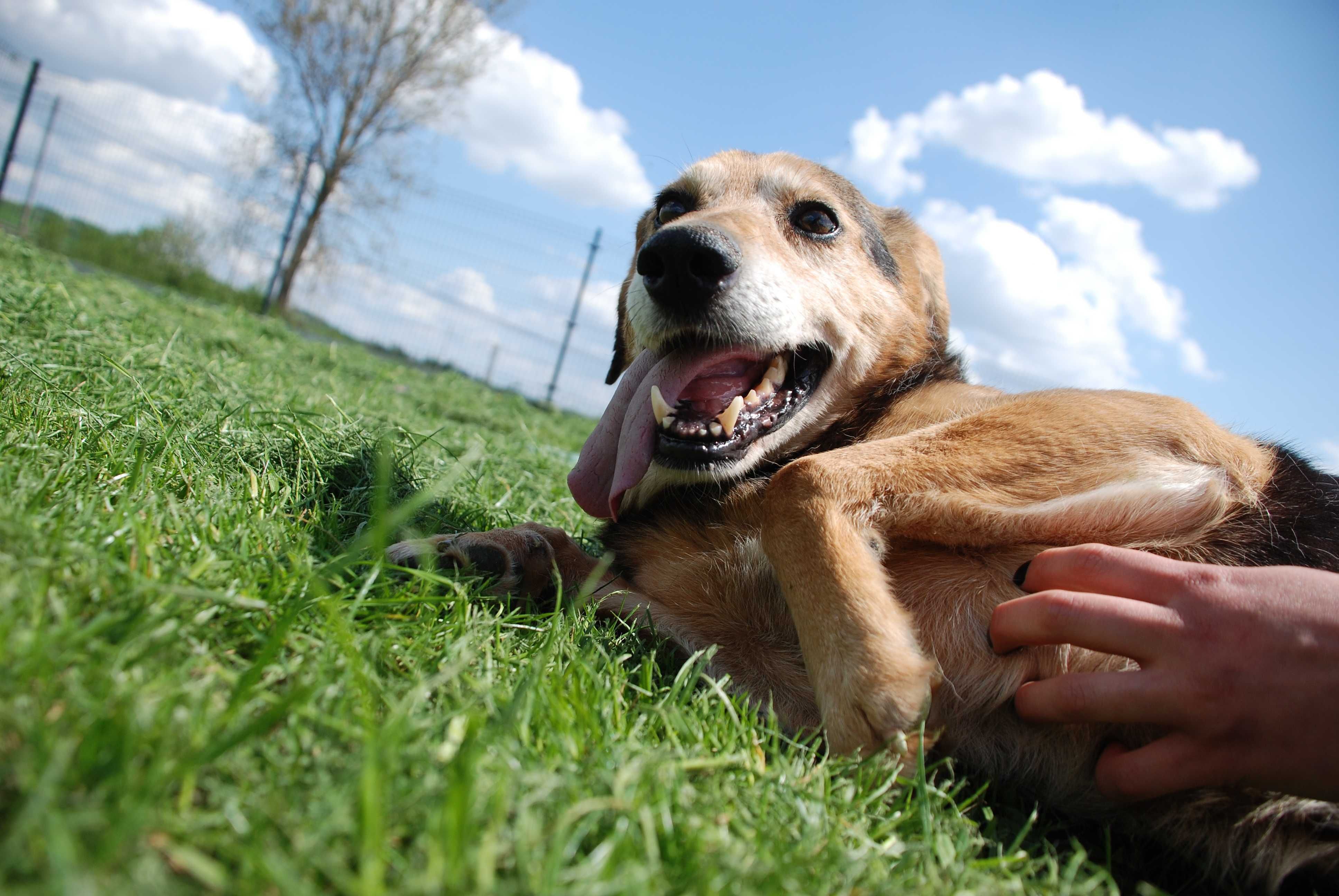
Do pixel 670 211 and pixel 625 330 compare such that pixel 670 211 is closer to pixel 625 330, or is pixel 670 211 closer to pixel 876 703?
pixel 625 330

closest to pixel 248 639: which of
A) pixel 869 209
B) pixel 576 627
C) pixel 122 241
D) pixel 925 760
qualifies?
pixel 576 627

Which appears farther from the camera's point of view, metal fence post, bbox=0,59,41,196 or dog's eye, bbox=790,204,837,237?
metal fence post, bbox=0,59,41,196

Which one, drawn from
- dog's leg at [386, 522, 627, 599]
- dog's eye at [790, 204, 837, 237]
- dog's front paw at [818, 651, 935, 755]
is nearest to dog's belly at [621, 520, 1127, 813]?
dog's front paw at [818, 651, 935, 755]

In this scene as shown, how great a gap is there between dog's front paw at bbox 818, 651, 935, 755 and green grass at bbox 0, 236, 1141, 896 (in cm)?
11

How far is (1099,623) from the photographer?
176 centimetres

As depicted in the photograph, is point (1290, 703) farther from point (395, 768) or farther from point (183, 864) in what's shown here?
point (183, 864)

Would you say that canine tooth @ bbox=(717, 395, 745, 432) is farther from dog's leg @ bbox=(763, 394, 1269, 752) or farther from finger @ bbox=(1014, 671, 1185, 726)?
finger @ bbox=(1014, 671, 1185, 726)

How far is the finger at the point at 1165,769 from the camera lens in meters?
1.64

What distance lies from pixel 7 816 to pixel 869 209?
12.1 feet

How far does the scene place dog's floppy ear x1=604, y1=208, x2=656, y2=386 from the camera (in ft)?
12.0

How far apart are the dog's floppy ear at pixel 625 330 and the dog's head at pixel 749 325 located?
0.39ft

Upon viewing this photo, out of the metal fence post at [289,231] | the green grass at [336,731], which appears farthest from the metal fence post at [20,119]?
the green grass at [336,731]

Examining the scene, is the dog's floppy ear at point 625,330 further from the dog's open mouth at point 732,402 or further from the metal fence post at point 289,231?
the metal fence post at point 289,231

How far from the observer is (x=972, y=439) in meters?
2.38
